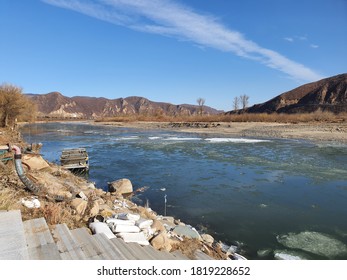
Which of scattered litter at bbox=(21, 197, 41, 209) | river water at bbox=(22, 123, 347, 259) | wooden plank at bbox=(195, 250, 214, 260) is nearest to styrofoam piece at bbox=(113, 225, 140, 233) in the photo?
wooden plank at bbox=(195, 250, 214, 260)

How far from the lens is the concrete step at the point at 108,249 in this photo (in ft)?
13.4

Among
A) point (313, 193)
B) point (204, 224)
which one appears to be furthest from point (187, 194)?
point (313, 193)

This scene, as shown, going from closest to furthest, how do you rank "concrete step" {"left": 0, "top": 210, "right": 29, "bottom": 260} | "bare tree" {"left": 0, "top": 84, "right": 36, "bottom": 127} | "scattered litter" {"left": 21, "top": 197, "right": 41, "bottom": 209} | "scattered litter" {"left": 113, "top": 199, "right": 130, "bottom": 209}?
"concrete step" {"left": 0, "top": 210, "right": 29, "bottom": 260} < "scattered litter" {"left": 21, "top": 197, "right": 41, "bottom": 209} < "scattered litter" {"left": 113, "top": 199, "right": 130, "bottom": 209} < "bare tree" {"left": 0, "top": 84, "right": 36, "bottom": 127}

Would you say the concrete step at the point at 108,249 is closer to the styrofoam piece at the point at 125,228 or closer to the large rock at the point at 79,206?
the styrofoam piece at the point at 125,228

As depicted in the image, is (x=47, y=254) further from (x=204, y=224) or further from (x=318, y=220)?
(x=318, y=220)

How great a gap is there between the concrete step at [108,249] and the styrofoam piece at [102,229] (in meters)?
0.20

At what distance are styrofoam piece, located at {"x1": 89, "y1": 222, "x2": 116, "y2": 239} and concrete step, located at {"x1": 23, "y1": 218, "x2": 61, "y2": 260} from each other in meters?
0.88

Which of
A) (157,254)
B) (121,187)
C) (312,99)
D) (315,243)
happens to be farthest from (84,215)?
(312,99)

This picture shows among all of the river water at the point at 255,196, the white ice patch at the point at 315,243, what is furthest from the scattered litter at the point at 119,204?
the white ice patch at the point at 315,243

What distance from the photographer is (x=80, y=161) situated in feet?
50.2

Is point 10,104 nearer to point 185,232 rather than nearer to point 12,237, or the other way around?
point 185,232

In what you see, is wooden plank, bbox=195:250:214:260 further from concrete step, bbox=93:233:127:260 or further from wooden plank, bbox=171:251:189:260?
concrete step, bbox=93:233:127:260

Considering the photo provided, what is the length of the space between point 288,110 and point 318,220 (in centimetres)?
10753

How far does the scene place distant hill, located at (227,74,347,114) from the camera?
97.8m
